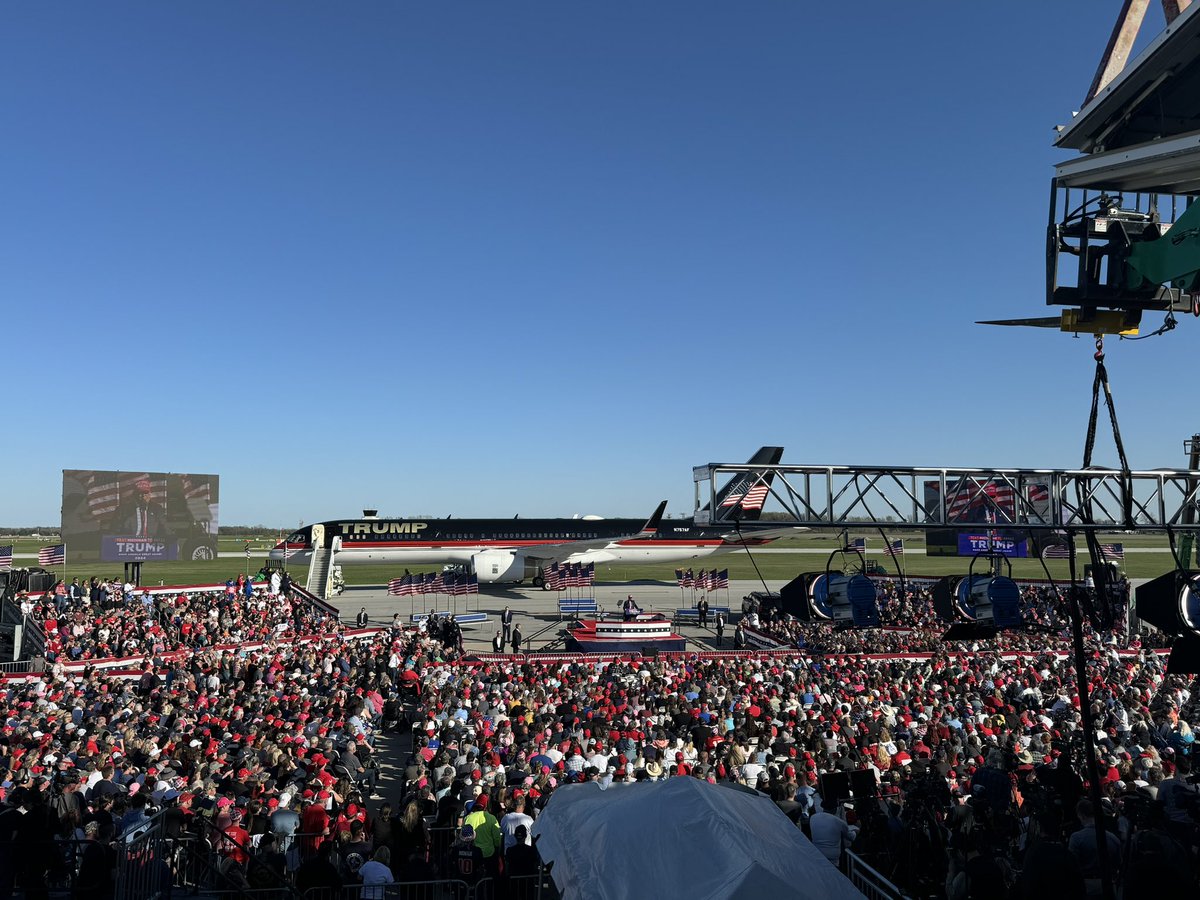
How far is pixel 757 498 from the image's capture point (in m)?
17.4

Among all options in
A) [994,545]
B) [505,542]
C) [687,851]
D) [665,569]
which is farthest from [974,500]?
[665,569]

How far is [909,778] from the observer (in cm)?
1269

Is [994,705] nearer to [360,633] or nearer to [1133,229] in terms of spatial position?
[1133,229]

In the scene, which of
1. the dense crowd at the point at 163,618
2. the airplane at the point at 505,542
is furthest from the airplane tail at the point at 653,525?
the dense crowd at the point at 163,618

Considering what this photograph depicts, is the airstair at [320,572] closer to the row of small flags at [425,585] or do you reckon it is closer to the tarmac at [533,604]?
the tarmac at [533,604]

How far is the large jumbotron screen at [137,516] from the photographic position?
40.6 m

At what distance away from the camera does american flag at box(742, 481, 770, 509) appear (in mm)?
14859

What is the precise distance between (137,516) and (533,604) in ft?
73.0

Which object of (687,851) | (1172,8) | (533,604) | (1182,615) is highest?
(1172,8)

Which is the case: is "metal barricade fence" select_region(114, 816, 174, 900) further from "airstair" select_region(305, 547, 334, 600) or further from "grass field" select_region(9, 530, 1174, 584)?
"grass field" select_region(9, 530, 1174, 584)

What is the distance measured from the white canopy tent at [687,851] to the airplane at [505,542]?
41.2 m

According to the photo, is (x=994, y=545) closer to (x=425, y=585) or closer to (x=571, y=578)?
(x=571, y=578)

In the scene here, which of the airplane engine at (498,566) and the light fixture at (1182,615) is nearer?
the light fixture at (1182,615)

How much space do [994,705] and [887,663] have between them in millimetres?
6665
